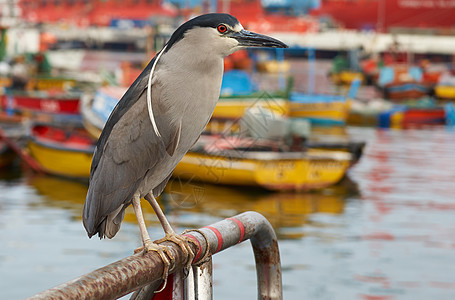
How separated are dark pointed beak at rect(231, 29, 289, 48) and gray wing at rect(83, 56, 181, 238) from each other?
14.3 inches

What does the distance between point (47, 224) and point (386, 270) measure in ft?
17.3

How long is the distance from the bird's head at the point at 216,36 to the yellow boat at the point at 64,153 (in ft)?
40.4

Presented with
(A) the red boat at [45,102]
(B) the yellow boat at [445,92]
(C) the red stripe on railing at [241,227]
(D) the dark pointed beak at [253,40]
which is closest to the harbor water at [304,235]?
(A) the red boat at [45,102]

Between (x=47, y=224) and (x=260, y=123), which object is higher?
(x=260, y=123)

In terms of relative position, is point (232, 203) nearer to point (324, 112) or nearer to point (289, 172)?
point (289, 172)

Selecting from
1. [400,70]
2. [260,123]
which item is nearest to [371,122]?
[400,70]

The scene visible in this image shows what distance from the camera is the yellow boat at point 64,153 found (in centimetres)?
1468

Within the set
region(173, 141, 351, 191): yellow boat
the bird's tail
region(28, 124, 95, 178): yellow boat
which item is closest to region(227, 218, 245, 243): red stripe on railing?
the bird's tail

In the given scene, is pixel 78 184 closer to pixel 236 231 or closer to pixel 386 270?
pixel 386 270

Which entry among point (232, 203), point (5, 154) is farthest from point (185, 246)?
point (5, 154)

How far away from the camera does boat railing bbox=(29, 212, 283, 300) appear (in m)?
1.65

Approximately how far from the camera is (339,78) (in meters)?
43.6

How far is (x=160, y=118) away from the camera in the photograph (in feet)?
8.09

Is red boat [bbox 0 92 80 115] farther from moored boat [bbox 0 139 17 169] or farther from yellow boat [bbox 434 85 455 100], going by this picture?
yellow boat [bbox 434 85 455 100]
